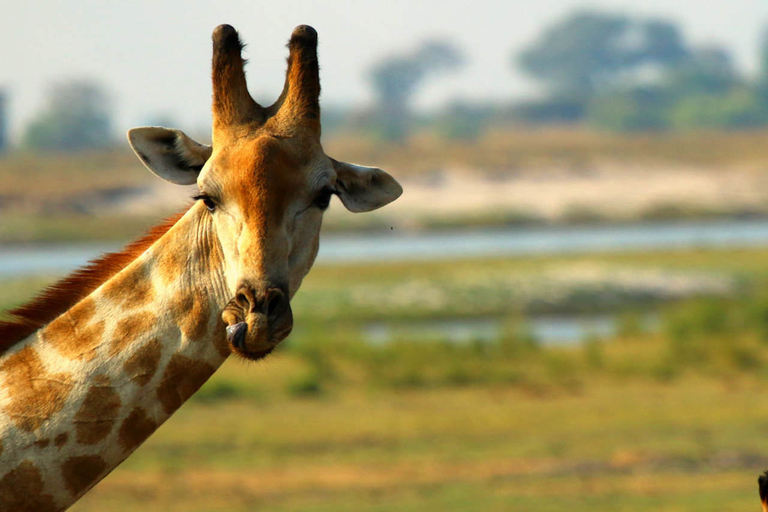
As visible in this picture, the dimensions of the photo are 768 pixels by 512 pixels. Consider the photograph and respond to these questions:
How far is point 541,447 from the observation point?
57.4 feet

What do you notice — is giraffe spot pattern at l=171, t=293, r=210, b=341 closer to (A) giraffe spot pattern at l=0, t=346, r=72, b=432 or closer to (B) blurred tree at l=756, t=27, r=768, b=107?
(A) giraffe spot pattern at l=0, t=346, r=72, b=432

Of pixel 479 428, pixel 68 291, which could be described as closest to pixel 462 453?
pixel 479 428

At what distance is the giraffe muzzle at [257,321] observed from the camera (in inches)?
166

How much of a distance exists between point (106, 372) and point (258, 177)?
890 mm

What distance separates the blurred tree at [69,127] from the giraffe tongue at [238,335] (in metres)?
105

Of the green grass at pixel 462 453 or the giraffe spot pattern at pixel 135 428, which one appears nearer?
the giraffe spot pattern at pixel 135 428

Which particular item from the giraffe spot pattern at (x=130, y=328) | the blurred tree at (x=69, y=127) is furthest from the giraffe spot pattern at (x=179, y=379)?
the blurred tree at (x=69, y=127)

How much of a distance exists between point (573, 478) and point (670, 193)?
49712 millimetres

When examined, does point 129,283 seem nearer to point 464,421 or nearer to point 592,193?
point 464,421

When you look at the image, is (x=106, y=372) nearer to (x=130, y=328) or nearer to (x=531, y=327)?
(x=130, y=328)

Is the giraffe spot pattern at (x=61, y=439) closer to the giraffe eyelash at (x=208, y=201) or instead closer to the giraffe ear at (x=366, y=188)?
the giraffe eyelash at (x=208, y=201)

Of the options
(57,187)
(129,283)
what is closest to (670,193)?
(57,187)

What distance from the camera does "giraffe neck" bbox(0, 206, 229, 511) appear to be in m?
4.45

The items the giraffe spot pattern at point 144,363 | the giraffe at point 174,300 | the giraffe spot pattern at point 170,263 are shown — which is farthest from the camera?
the giraffe spot pattern at point 170,263
